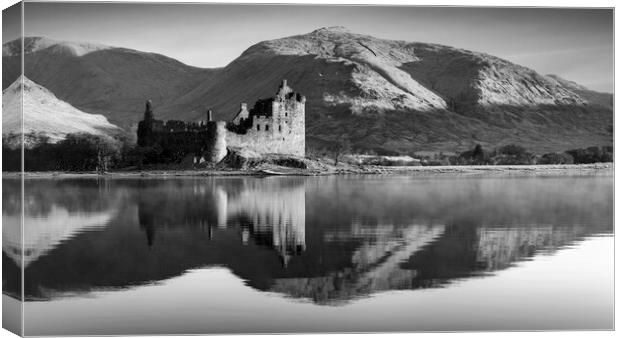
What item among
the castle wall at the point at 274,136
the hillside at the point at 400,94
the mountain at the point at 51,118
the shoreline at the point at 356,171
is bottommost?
the shoreline at the point at 356,171

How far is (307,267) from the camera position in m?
16.4

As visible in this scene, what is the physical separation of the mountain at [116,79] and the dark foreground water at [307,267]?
110109 millimetres

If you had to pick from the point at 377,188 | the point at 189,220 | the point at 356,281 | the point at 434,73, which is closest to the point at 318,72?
the point at 434,73

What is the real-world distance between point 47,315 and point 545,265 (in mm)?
8473

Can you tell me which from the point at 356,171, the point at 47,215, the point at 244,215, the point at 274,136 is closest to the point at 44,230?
the point at 47,215

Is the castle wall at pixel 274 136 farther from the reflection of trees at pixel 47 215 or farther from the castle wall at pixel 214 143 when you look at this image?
the reflection of trees at pixel 47 215

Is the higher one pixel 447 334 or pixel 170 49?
pixel 170 49

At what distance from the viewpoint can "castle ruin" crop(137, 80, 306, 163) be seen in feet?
164

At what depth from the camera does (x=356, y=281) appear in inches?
595

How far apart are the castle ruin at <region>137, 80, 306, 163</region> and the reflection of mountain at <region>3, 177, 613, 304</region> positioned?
1558 cm

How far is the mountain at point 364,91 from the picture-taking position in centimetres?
11575

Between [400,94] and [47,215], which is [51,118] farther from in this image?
[400,94]

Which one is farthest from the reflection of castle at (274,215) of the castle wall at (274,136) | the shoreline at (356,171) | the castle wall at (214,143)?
the castle wall at (274,136)

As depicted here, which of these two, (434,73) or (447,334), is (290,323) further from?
(434,73)
